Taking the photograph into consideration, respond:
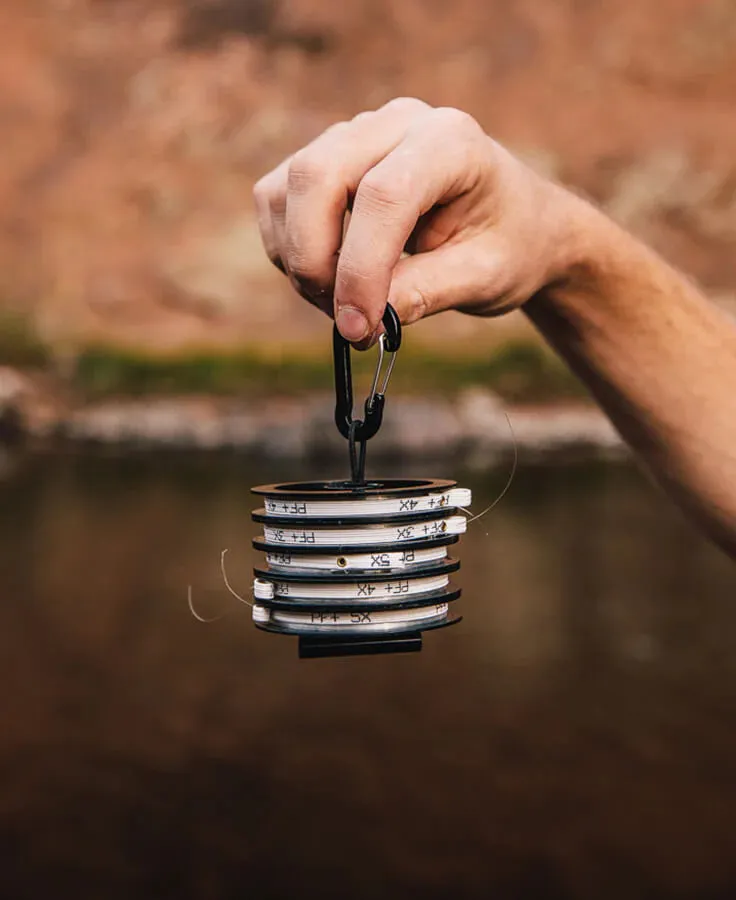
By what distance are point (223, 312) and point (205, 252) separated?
253 mm

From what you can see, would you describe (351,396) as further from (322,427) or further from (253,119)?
(253,119)

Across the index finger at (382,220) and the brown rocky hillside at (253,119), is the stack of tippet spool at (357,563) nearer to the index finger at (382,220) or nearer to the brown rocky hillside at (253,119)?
the index finger at (382,220)

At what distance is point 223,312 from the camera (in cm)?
420

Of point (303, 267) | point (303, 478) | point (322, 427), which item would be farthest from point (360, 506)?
point (322, 427)

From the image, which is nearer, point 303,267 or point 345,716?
point 303,267

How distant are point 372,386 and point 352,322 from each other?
6cm

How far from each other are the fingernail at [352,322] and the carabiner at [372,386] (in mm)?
13

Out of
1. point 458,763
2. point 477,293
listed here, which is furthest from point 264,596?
point 458,763

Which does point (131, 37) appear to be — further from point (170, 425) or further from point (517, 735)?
point (517, 735)

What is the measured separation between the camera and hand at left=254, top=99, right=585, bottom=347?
703 mm

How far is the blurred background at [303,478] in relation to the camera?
11.1 ft

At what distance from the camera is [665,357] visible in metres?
1.03

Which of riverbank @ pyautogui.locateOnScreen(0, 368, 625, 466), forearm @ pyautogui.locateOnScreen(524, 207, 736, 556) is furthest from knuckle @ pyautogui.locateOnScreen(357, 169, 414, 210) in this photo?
riverbank @ pyautogui.locateOnScreen(0, 368, 625, 466)

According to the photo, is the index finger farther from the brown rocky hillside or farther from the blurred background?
the brown rocky hillside
